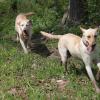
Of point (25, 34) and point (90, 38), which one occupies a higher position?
point (90, 38)

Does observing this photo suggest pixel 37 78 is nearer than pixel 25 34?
Yes

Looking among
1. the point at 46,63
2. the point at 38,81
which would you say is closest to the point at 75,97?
the point at 38,81

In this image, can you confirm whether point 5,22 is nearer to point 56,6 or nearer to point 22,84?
point 56,6

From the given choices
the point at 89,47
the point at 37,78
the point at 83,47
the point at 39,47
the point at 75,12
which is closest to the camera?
the point at 89,47

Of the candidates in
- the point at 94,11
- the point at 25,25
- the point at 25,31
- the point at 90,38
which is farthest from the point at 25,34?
the point at 90,38

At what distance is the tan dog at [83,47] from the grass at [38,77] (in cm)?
34

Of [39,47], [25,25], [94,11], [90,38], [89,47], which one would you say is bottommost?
[94,11]

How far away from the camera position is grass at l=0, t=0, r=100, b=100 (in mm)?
→ 7344

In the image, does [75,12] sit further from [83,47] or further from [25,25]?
[83,47]

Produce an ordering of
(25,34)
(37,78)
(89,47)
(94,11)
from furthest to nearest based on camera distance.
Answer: (94,11)
(25,34)
(37,78)
(89,47)

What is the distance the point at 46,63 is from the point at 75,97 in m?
2.17

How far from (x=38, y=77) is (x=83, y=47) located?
1306 millimetres

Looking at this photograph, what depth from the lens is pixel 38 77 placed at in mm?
8359

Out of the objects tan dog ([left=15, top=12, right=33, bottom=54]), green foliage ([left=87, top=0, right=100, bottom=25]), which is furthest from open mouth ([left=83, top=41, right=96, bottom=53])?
green foliage ([left=87, top=0, right=100, bottom=25])
